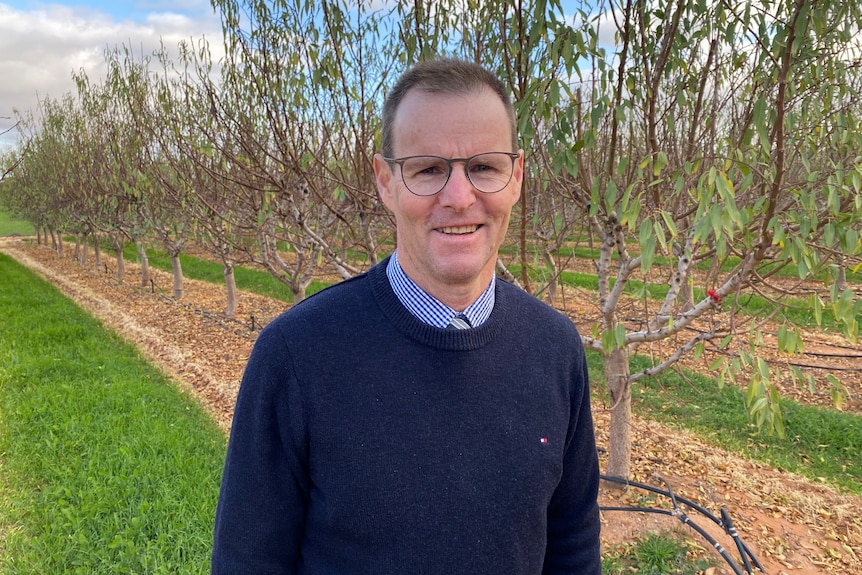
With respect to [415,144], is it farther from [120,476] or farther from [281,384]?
[120,476]

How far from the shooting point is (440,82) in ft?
4.35

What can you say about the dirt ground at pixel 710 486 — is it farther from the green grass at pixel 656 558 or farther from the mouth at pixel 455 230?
the mouth at pixel 455 230

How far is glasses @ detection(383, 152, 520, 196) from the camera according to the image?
1.35 metres

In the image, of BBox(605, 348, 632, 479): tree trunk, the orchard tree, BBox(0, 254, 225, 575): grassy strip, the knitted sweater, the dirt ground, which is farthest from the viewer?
BBox(605, 348, 632, 479): tree trunk

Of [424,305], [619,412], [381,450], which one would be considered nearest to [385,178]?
[424,305]

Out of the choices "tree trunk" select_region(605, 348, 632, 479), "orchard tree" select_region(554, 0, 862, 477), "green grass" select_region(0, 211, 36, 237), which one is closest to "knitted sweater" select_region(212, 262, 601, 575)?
"orchard tree" select_region(554, 0, 862, 477)

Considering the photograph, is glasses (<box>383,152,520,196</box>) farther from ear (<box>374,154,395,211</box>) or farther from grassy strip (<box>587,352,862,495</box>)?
grassy strip (<box>587,352,862,495</box>)

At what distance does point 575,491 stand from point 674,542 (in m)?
2.73

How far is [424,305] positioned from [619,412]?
357 cm

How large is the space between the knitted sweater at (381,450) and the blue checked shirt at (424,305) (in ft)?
0.07

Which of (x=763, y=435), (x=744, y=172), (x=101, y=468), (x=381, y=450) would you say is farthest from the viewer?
(x=763, y=435)

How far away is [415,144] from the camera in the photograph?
1342mm

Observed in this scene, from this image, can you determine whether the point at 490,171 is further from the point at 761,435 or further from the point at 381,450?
the point at 761,435

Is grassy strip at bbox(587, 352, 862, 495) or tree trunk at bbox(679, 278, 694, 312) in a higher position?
tree trunk at bbox(679, 278, 694, 312)
